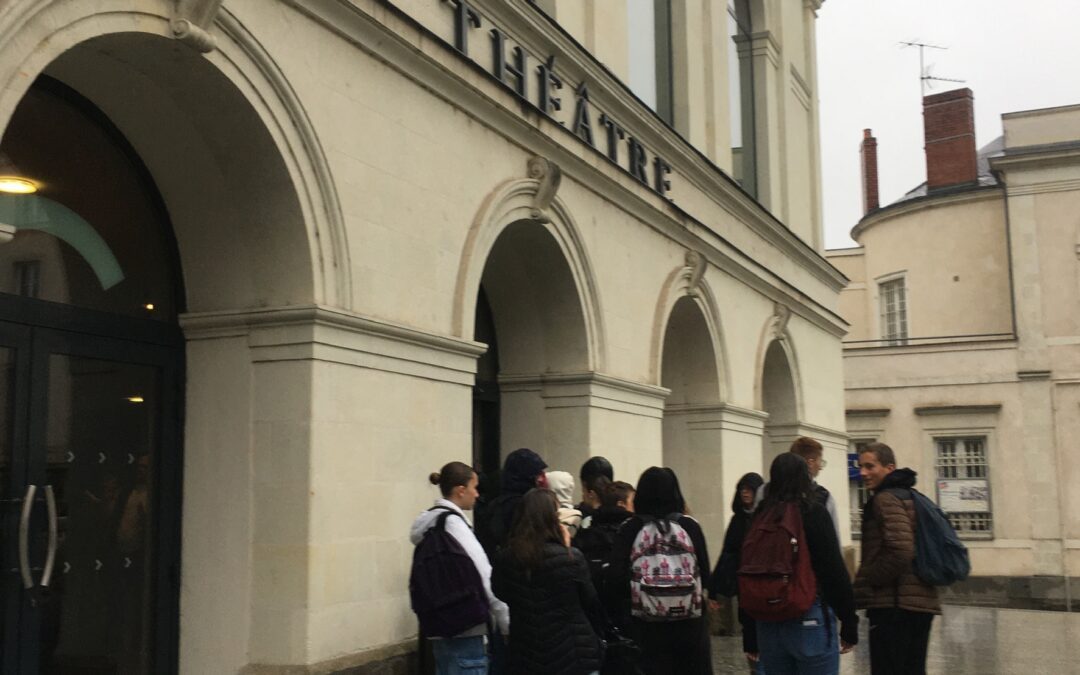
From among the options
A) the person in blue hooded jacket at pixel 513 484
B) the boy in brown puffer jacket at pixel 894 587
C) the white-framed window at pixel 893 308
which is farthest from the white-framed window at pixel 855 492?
the person in blue hooded jacket at pixel 513 484

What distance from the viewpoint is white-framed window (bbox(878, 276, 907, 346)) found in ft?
114

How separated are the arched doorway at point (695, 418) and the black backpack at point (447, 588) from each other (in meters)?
8.78

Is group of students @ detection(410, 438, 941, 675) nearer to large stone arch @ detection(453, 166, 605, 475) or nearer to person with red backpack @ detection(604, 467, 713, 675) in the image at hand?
person with red backpack @ detection(604, 467, 713, 675)

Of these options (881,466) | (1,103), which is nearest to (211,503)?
(1,103)

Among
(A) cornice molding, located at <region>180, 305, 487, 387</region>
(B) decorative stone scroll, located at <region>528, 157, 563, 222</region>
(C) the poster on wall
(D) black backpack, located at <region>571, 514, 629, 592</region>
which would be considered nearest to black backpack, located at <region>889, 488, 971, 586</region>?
(D) black backpack, located at <region>571, 514, 629, 592</region>

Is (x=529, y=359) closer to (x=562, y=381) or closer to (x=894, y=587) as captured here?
(x=562, y=381)

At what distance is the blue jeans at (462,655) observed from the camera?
21.6 feet

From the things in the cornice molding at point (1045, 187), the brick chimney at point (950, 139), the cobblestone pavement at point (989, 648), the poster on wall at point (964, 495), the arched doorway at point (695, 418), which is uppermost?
the brick chimney at point (950, 139)

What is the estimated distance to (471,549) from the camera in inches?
257

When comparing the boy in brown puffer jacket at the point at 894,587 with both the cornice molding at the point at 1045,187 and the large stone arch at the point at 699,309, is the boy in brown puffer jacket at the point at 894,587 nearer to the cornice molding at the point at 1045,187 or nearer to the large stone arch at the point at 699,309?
the large stone arch at the point at 699,309

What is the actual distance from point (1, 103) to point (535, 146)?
562 centimetres

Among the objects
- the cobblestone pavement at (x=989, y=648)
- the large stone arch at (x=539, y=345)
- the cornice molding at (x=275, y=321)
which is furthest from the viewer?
the cobblestone pavement at (x=989, y=648)

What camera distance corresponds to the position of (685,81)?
48.2 feet

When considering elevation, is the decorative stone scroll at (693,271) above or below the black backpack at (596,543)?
above
